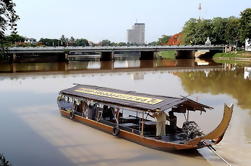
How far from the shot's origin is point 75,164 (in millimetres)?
12172

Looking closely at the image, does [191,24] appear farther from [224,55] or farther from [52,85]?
[52,85]

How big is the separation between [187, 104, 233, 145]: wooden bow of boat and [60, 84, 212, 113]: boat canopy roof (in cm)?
170

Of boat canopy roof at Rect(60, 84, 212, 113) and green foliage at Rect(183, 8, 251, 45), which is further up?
green foliage at Rect(183, 8, 251, 45)

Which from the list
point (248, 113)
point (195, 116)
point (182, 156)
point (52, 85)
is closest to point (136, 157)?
point (182, 156)

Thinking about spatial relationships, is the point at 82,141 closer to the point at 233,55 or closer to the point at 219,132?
the point at 219,132

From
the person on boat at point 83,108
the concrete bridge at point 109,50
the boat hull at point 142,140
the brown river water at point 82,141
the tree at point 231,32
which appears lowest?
the brown river water at point 82,141

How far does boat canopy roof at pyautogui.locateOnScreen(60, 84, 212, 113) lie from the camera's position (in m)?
13.8

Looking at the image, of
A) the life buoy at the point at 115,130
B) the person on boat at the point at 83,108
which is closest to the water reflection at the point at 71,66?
the person on boat at the point at 83,108

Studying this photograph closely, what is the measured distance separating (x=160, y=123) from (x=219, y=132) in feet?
7.80

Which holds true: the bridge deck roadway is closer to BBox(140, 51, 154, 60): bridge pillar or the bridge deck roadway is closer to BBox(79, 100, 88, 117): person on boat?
BBox(140, 51, 154, 60): bridge pillar

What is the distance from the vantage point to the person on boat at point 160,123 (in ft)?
44.6

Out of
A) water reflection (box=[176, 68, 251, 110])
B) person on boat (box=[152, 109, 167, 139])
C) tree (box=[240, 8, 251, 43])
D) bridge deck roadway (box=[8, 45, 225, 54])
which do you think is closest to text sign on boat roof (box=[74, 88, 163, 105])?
person on boat (box=[152, 109, 167, 139])

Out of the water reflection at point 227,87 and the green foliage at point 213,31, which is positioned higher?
the green foliage at point 213,31

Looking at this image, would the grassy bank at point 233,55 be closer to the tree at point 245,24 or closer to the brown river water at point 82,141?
the tree at point 245,24
